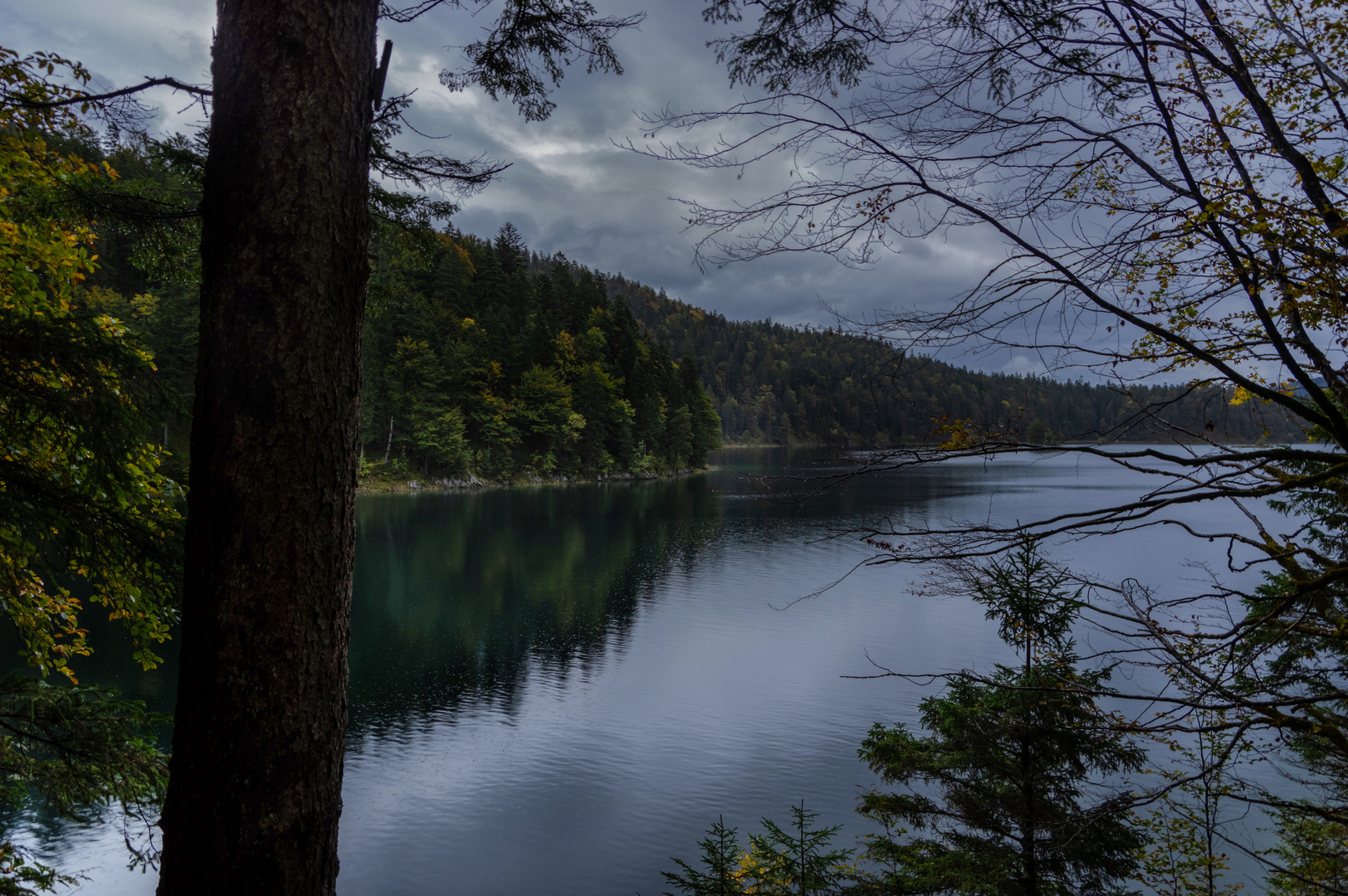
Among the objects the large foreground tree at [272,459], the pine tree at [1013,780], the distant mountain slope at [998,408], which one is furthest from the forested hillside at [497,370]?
the large foreground tree at [272,459]

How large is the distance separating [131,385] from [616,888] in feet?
23.2

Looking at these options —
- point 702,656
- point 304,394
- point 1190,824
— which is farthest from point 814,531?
point 304,394

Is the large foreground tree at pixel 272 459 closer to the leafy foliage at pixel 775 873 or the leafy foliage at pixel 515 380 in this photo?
the leafy foliage at pixel 775 873

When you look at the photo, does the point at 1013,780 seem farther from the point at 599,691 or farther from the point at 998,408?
the point at 599,691

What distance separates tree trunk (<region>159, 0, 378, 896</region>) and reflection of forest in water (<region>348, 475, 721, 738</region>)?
10.2m

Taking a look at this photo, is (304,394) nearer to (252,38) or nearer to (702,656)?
(252,38)

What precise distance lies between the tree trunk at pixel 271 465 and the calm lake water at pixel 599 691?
1340 millimetres

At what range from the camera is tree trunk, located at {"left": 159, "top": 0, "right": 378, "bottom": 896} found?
1.59m

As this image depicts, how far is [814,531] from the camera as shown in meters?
26.4

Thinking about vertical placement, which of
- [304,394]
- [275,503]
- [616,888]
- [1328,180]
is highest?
[1328,180]

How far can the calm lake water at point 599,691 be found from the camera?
26.5 ft

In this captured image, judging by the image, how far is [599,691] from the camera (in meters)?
12.9

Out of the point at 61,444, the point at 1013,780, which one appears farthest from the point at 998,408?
the point at 61,444

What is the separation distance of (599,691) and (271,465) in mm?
12096
